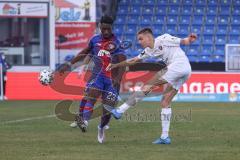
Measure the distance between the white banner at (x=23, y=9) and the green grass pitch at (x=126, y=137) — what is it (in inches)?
425

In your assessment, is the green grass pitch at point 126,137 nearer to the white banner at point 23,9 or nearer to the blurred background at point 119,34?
the blurred background at point 119,34

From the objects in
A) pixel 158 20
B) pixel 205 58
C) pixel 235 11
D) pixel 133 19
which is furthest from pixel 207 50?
pixel 133 19

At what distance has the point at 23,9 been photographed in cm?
3192

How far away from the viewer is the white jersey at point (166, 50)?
41.9 feet

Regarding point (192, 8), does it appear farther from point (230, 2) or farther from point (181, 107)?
point (181, 107)

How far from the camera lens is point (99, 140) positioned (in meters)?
13.0

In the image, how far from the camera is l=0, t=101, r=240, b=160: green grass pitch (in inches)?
439

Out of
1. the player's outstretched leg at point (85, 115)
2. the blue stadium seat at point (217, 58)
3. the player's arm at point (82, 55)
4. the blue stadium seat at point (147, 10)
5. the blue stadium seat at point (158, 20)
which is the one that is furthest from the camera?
the blue stadium seat at point (147, 10)

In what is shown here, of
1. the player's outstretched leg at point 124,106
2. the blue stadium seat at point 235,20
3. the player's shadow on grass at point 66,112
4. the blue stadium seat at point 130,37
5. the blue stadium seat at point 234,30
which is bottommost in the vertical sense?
the player's shadow on grass at point 66,112

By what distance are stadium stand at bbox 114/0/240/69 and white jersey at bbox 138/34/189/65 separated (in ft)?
70.9

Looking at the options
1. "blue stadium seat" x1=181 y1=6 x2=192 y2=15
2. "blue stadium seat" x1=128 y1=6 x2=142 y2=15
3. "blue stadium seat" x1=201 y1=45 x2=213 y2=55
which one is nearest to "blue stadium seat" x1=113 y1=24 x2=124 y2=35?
"blue stadium seat" x1=128 y1=6 x2=142 y2=15

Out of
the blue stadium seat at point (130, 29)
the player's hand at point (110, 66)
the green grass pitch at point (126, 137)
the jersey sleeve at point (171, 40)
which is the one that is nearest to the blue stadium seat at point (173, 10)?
the blue stadium seat at point (130, 29)

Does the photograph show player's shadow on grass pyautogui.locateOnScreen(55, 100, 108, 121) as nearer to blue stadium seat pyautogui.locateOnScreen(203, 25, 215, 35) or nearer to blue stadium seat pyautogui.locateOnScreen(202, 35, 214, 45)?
blue stadium seat pyautogui.locateOnScreen(202, 35, 214, 45)

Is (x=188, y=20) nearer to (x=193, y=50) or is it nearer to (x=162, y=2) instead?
(x=162, y=2)
